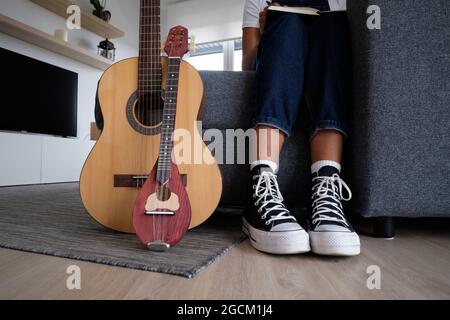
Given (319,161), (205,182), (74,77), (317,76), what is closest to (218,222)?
(205,182)

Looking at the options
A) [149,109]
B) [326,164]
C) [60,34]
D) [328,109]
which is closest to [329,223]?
[326,164]

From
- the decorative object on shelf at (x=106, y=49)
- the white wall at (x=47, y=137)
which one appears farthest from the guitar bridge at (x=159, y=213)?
the decorative object on shelf at (x=106, y=49)

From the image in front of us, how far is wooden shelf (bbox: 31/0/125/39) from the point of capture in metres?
2.23

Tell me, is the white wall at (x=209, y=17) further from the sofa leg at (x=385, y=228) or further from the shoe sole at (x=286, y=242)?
the shoe sole at (x=286, y=242)

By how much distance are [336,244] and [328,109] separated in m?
0.31

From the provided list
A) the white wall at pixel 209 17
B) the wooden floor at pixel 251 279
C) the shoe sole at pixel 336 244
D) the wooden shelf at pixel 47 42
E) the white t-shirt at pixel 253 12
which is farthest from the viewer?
the white wall at pixel 209 17

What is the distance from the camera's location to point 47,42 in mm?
2156

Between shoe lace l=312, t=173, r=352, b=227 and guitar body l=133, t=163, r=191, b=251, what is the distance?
26 cm

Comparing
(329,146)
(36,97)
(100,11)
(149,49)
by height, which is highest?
(100,11)

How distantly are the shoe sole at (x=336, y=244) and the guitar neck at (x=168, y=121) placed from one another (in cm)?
31

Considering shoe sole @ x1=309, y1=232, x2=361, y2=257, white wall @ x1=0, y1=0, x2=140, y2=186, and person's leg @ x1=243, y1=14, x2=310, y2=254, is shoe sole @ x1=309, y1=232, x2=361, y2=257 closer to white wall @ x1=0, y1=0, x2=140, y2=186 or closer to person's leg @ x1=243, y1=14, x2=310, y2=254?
person's leg @ x1=243, y1=14, x2=310, y2=254

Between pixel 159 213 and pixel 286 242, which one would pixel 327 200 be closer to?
pixel 286 242

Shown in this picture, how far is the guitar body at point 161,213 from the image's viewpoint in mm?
523

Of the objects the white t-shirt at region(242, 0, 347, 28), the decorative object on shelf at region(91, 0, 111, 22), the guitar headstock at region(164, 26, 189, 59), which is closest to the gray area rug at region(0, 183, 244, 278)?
the guitar headstock at region(164, 26, 189, 59)
